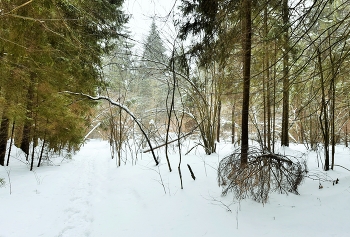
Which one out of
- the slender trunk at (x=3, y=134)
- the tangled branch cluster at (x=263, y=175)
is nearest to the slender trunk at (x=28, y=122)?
the slender trunk at (x=3, y=134)

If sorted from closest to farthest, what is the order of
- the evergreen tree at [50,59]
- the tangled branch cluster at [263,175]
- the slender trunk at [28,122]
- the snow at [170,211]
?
the snow at [170,211], the tangled branch cluster at [263,175], the evergreen tree at [50,59], the slender trunk at [28,122]

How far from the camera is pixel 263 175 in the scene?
118 inches

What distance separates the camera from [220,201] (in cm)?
347

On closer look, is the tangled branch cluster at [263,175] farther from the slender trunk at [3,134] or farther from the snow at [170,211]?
the slender trunk at [3,134]

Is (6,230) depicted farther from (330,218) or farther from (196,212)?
(330,218)

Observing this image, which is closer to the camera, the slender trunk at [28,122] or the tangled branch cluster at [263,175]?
the tangled branch cluster at [263,175]

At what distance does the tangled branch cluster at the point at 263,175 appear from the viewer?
9.89 feet

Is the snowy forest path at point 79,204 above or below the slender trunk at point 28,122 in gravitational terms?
below

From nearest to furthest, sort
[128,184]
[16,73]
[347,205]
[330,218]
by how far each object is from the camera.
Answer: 1. [330,218]
2. [347,205]
3. [16,73]
4. [128,184]

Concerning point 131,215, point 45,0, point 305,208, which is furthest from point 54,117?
point 305,208

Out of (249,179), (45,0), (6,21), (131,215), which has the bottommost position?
(131,215)

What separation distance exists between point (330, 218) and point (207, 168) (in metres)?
3.19

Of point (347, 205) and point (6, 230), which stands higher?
point (347, 205)

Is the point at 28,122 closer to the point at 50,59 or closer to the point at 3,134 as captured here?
the point at 3,134
